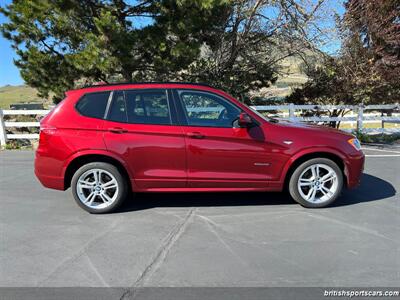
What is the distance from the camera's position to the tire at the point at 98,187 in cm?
500

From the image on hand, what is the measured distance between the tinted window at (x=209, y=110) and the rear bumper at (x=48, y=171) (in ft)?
6.46

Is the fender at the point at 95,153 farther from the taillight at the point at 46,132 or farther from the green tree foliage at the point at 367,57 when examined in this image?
the green tree foliage at the point at 367,57

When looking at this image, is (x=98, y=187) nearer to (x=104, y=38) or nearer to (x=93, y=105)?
(x=93, y=105)

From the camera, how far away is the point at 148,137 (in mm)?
4902

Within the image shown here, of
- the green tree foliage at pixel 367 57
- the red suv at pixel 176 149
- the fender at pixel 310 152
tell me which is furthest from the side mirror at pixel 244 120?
the green tree foliage at pixel 367 57

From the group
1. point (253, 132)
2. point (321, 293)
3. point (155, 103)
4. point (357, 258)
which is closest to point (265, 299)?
point (321, 293)

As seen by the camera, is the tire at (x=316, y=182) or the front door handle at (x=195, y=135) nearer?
the front door handle at (x=195, y=135)

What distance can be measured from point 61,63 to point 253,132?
8612 mm

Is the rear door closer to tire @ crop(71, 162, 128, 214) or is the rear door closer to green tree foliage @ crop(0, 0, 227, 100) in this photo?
tire @ crop(71, 162, 128, 214)

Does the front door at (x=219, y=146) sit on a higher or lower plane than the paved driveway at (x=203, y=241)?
higher

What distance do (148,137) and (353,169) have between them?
290cm

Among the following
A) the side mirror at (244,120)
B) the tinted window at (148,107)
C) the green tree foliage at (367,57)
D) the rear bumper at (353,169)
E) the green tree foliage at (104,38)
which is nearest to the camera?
the side mirror at (244,120)

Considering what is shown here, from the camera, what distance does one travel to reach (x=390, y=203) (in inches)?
210

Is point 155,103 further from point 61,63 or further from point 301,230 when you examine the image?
point 61,63
